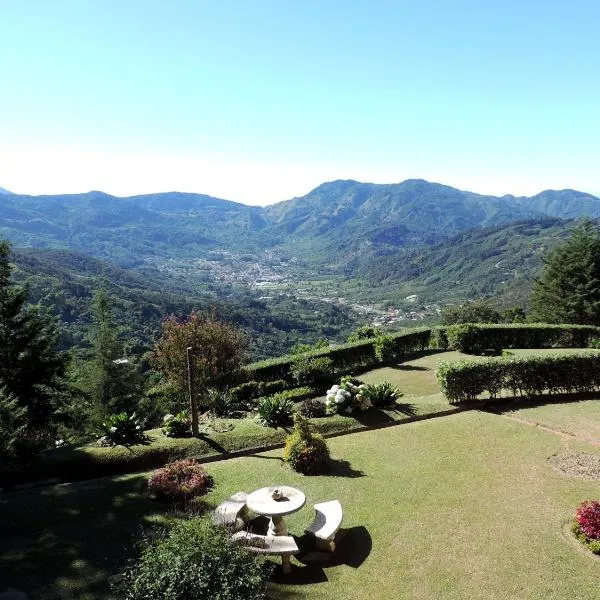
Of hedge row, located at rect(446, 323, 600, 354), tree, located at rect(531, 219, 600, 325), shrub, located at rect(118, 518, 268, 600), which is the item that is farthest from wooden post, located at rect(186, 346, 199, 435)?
tree, located at rect(531, 219, 600, 325)

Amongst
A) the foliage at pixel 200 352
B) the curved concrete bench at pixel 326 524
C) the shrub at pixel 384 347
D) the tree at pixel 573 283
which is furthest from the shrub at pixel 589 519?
the tree at pixel 573 283

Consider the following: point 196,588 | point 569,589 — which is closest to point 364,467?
point 569,589

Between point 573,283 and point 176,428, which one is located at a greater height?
point 573,283

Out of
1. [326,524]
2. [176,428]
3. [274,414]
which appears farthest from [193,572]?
[274,414]

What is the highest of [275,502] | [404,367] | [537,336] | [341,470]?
[275,502]

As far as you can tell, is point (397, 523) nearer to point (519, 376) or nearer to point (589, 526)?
point (589, 526)

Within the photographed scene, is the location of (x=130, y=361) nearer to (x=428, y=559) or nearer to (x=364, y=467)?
(x=364, y=467)
